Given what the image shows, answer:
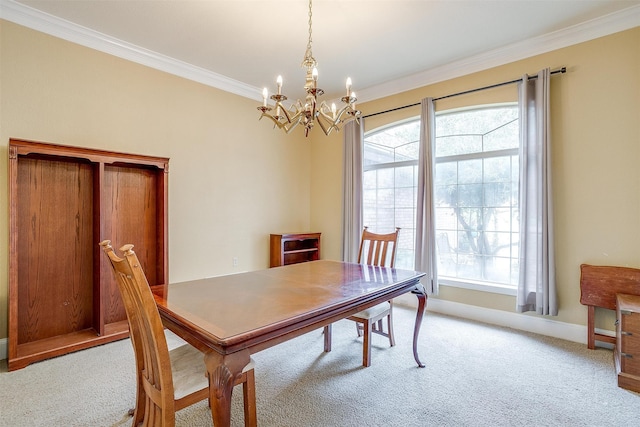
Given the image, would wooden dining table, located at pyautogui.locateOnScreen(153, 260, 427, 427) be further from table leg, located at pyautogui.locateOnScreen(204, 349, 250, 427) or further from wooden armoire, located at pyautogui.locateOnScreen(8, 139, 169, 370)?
wooden armoire, located at pyautogui.locateOnScreen(8, 139, 169, 370)

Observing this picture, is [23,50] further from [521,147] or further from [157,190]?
[521,147]

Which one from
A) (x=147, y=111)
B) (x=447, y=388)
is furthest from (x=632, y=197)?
(x=147, y=111)

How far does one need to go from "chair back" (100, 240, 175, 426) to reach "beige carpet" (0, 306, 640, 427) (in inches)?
22.0

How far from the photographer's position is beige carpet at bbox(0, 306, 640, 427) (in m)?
1.77

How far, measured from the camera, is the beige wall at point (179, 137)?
101 inches

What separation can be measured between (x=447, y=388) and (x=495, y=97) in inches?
114

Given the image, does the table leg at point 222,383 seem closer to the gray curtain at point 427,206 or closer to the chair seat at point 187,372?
the chair seat at point 187,372

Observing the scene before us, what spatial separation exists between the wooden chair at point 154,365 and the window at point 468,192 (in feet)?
9.68

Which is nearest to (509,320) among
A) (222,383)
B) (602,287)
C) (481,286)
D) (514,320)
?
(514,320)

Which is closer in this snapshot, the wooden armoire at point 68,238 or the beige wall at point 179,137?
the wooden armoire at point 68,238

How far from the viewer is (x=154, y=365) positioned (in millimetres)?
1273

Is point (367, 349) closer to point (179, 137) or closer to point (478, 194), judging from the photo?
point (478, 194)

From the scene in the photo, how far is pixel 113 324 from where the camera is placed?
2920 millimetres

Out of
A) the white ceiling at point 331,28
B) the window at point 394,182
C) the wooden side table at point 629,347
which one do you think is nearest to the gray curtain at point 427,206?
the window at point 394,182
